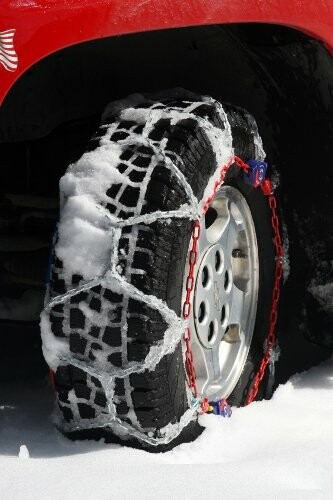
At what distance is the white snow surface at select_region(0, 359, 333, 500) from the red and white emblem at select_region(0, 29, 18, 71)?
0.78m

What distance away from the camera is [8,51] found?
5.87 ft

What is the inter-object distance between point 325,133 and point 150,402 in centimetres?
101

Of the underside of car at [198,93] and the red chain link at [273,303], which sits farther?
the red chain link at [273,303]

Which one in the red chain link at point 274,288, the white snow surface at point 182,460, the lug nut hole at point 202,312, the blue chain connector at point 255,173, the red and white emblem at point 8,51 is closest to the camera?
the red and white emblem at point 8,51

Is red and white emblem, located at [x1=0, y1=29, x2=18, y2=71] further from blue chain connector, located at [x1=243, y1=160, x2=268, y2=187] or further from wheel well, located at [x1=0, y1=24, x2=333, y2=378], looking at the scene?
blue chain connector, located at [x1=243, y1=160, x2=268, y2=187]

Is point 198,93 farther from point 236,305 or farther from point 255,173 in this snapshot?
point 236,305

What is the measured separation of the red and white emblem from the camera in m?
1.78

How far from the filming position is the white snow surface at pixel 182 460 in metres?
1.96

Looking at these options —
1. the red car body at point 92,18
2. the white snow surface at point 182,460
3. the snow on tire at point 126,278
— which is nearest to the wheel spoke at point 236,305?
the white snow surface at point 182,460

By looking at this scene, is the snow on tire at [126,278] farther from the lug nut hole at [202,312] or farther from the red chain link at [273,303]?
the red chain link at [273,303]

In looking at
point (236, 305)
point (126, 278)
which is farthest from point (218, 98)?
point (126, 278)

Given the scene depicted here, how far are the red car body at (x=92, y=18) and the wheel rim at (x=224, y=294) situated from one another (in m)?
0.48

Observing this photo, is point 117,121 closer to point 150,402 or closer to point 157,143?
point 157,143

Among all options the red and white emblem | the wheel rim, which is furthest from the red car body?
the wheel rim
